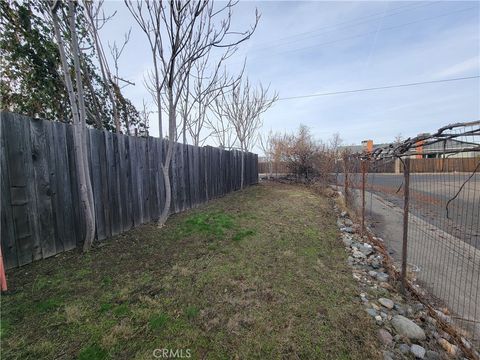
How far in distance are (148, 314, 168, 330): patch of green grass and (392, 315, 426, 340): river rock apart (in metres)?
1.77

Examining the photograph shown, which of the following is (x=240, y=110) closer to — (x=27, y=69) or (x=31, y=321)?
(x=27, y=69)

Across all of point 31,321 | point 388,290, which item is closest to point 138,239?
point 31,321

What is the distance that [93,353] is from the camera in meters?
1.37

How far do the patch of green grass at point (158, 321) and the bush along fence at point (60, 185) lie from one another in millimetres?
1588

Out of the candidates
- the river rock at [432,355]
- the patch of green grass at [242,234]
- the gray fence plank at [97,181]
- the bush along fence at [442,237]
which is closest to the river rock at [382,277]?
the bush along fence at [442,237]

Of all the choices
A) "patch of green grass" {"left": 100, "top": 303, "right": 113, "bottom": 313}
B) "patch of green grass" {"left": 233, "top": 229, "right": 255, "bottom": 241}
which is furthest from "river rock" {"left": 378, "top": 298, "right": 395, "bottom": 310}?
"patch of green grass" {"left": 100, "top": 303, "right": 113, "bottom": 313}

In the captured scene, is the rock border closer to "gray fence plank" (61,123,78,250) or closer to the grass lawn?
the grass lawn

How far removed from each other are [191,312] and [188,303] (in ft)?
0.42

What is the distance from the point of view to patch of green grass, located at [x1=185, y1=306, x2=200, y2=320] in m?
A: 1.76

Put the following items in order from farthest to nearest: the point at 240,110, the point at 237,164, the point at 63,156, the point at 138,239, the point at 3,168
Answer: the point at 240,110
the point at 237,164
the point at 138,239
the point at 63,156
the point at 3,168

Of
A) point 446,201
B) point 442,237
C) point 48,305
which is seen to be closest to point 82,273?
point 48,305

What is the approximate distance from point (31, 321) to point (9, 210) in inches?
43.0

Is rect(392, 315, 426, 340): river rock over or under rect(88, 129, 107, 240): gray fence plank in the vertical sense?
under

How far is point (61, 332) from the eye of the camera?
151cm
